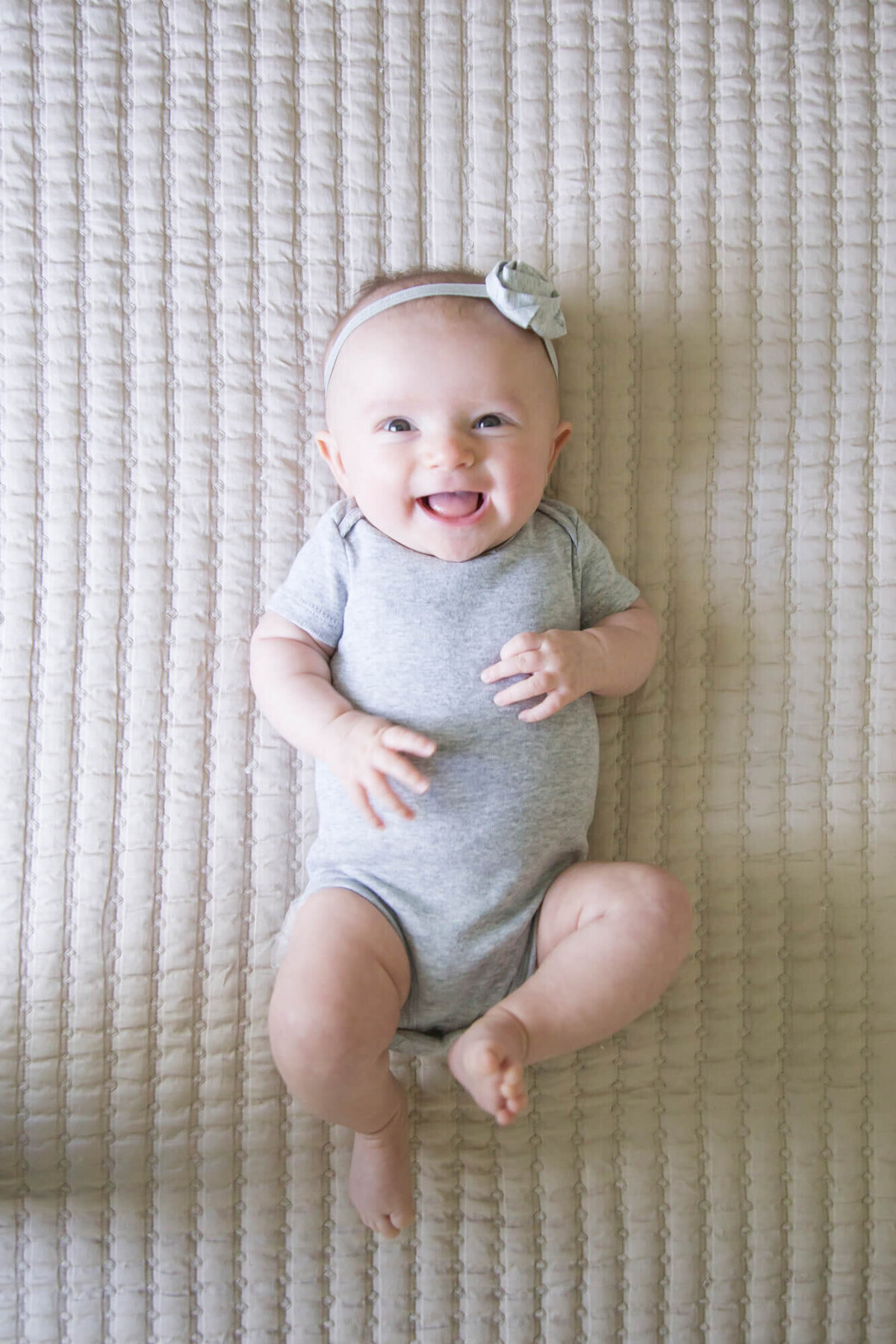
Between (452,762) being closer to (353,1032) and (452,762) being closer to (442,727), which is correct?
(442,727)

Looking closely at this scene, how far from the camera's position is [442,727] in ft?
2.91

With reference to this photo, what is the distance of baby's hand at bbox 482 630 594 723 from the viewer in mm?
861

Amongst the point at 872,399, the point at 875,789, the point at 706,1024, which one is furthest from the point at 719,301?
the point at 706,1024

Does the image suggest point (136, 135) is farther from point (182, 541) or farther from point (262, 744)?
point (262, 744)

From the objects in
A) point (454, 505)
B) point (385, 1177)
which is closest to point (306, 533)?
point (454, 505)

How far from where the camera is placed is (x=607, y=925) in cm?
83

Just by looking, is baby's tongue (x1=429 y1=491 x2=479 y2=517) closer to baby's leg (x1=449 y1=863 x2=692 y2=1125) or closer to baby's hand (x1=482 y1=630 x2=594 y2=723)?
baby's hand (x1=482 y1=630 x2=594 y2=723)

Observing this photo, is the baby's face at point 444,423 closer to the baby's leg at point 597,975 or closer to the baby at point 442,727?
the baby at point 442,727

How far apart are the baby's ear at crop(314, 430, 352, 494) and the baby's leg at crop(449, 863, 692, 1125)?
473 millimetres

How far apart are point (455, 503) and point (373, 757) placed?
255mm

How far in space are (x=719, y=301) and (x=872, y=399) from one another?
0.20 metres

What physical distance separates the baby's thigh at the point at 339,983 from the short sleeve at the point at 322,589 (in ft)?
0.86

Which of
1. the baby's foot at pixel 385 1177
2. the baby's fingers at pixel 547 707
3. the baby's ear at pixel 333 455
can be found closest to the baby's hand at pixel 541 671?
the baby's fingers at pixel 547 707

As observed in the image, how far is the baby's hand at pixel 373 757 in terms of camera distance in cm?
80
